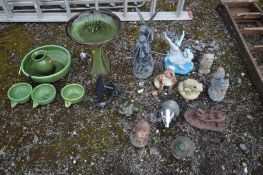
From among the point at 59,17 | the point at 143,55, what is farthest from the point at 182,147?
the point at 59,17

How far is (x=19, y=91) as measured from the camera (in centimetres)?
464

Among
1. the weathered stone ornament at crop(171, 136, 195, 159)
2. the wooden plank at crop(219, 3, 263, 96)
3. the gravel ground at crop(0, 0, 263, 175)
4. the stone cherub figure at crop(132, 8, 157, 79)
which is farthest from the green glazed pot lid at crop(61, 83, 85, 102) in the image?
the wooden plank at crop(219, 3, 263, 96)

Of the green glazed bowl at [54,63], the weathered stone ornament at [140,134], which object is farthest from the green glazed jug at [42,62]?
the weathered stone ornament at [140,134]

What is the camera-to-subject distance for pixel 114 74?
16.3 ft

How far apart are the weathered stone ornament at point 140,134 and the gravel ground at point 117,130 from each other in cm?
9

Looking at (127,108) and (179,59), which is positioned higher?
(179,59)

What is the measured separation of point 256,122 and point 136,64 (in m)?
2.10

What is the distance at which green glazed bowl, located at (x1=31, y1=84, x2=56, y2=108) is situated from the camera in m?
4.47

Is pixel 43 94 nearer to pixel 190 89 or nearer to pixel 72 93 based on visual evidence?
pixel 72 93

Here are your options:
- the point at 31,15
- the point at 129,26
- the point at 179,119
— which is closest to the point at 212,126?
the point at 179,119

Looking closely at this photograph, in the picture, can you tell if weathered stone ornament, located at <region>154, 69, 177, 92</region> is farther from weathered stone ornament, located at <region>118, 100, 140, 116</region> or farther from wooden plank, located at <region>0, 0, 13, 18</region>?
wooden plank, located at <region>0, 0, 13, 18</region>

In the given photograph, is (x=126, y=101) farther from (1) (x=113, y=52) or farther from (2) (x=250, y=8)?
(2) (x=250, y=8)

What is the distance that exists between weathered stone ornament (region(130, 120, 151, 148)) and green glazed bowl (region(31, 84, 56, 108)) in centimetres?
141

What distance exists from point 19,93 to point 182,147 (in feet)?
8.77
